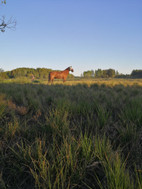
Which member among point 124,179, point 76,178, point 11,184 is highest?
point 124,179

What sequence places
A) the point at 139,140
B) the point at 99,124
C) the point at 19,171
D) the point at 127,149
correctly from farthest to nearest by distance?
the point at 99,124
the point at 139,140
the point at 127,149
the point at 19,171

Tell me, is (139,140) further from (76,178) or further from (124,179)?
(76,178)

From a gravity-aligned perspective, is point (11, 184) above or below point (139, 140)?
below

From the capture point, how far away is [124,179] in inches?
34.6

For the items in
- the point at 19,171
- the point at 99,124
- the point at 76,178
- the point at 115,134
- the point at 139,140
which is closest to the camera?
the point at 76,178

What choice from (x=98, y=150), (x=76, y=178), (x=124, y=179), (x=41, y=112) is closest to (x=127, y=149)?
(x=98, y=150)

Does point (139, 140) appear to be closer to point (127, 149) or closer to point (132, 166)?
point (127, 149)

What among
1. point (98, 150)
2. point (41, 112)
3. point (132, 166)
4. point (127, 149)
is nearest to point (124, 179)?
point (98, 150)

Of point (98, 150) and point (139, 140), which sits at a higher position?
point (98, 150)

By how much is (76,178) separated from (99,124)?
1040mm

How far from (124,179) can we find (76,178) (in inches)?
16.7

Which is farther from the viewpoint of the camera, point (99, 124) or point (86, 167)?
point (99, 124)

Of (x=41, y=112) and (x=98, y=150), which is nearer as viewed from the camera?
(x=98, y=150)

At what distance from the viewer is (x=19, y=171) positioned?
3.83 feet
